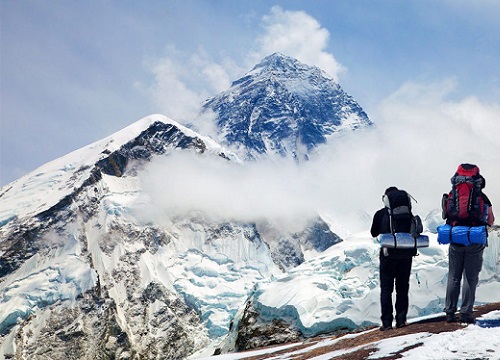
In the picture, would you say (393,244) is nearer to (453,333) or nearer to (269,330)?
(453,333)

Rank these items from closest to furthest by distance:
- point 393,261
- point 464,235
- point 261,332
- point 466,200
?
point 464,235, point 466,200, point 393,261, point 261,332

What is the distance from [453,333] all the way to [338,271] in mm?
78062

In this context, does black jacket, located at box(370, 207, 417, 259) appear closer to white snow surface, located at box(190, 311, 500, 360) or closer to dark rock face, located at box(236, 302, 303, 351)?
white snow surface, located at box(190, 311, 500, 360)

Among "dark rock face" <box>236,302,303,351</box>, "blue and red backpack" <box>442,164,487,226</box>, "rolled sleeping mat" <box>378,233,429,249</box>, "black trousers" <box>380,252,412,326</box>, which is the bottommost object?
"dark rock face" <box>236,302,303,351</box>

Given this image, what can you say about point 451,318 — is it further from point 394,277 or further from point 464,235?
point 464,235

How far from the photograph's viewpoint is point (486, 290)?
5788cm

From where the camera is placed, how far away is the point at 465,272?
13945 millimetres

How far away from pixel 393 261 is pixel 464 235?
2.14m

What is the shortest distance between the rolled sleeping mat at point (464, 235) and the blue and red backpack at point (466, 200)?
21 centimetres

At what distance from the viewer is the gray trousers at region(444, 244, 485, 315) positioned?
13602 millimetres

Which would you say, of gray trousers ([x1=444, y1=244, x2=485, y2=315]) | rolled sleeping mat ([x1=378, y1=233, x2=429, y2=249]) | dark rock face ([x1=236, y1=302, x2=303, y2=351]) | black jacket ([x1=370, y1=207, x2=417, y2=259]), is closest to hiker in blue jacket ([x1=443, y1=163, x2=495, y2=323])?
gray trousers ([x1=444, y1=244, x2=485, y2=315])

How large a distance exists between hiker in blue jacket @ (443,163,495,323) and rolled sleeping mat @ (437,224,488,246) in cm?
16

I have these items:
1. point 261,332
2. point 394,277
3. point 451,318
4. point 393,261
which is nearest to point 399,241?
point 393,261

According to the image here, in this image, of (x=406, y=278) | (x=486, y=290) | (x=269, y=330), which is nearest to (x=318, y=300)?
(x=269, y=330)
